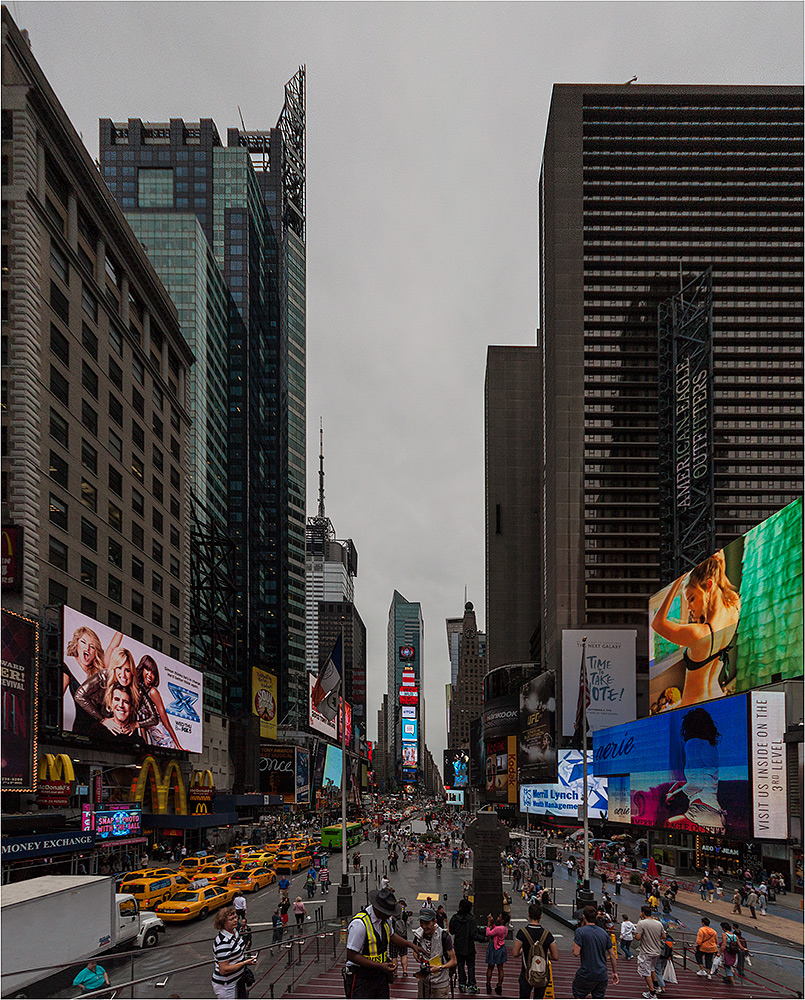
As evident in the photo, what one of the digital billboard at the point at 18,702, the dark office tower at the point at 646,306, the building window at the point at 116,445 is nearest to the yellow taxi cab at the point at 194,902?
→ the digital billboard at the point at 18,702

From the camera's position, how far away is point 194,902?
33.4 metres

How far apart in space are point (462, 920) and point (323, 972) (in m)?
7.33

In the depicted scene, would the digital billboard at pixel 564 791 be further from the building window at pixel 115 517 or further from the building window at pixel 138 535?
the building window at pixel 115 517

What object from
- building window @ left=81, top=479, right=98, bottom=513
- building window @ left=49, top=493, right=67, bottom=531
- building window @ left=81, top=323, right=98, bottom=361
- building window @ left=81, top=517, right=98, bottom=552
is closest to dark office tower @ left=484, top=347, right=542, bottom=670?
building window @ left=81, top=517, right=98, bottom=552

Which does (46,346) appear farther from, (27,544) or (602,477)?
(602,477)

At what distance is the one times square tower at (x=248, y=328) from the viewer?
135 metres

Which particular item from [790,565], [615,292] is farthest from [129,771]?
[615,292]

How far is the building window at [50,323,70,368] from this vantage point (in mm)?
48094

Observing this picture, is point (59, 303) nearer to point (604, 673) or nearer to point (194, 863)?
point (194, 863)

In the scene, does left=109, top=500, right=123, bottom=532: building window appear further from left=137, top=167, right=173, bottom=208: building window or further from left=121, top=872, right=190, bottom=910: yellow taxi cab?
left=137, top=167, right=173, bottom=208: building window

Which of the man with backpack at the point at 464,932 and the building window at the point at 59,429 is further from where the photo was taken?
the building window at the point at 59,429

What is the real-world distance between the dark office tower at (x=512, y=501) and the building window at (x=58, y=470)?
14257cm

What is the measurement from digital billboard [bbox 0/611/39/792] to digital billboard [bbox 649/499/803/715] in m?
42.3

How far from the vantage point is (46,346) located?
4697 cm
